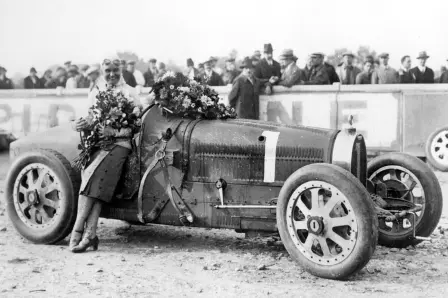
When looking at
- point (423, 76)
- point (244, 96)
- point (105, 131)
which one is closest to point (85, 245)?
point (105, 131)

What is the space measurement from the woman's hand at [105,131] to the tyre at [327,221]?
189cm

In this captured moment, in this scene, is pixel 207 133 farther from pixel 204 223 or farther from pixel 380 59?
pixel 380 59

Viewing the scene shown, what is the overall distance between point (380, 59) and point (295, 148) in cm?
974

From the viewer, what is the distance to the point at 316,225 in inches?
227

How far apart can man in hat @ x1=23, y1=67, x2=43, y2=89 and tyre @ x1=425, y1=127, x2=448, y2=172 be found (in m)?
10.2

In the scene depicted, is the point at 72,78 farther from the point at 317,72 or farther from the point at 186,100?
the point at 186,100

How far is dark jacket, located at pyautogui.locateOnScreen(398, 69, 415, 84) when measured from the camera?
574 inches

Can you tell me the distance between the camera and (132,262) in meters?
6.35

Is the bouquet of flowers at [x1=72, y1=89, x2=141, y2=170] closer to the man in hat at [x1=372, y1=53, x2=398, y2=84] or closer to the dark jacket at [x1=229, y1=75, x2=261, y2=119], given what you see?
the dark jacket at [x1=229, y1=75, x2=261, y2=119]

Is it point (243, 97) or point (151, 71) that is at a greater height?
point (151, 71)

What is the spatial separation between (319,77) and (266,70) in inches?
47.5

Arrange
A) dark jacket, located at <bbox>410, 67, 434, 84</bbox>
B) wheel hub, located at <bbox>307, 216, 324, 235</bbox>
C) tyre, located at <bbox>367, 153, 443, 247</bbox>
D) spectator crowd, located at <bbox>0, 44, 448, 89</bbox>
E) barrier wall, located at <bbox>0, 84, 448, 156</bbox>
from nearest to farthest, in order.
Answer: wheel hub, located at <bbox>307, 216, 324, 235</bbox> < tyre, located at <bbox>367, 153, 443, 247</bbox> < barrier wall, located at <bbox>0, 84, 448, 156</bbox> < spectator crowd, located at <bbox>0, 44, 448, 89</bbox> < dark jacket, located at <bbox>410, 67, 434, 84</bbox>

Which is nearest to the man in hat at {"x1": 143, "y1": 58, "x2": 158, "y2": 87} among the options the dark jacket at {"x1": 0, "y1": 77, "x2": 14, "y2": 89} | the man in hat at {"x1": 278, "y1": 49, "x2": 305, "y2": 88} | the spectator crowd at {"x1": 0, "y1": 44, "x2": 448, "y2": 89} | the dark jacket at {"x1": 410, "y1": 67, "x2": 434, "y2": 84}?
the spectator crowd at {"x1": 0, "y1": 44, "x2": 448, "y2": 89}

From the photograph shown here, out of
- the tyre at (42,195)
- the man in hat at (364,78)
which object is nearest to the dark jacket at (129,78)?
the man in hat at (364,78)
